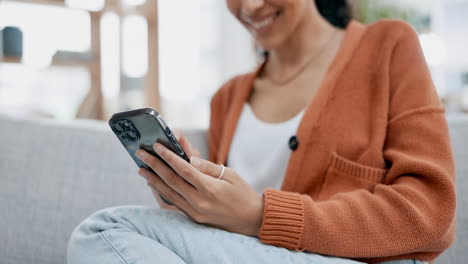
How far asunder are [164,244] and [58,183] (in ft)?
1.67

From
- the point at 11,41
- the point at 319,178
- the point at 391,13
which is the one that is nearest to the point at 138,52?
the point at 11,41

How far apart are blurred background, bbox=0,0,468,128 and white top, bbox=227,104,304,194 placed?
461mm

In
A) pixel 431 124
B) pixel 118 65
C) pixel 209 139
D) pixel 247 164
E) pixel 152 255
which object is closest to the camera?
pixel 152 255

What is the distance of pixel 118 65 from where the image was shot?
3.38 metres

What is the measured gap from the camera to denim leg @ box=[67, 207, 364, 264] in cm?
62

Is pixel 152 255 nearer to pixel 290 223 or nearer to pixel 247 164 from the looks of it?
pixel 290 223

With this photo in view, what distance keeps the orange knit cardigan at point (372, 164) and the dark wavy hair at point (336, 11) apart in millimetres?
232

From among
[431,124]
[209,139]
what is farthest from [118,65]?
[431,124]

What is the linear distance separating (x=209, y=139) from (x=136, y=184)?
0.22 meters

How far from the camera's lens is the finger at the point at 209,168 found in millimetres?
637

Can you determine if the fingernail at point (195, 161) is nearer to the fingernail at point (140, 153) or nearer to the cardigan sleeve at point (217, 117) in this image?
the fingernail at point (140, 153)

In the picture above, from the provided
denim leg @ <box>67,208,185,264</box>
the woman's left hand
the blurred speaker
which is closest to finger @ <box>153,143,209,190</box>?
the woman's left hand

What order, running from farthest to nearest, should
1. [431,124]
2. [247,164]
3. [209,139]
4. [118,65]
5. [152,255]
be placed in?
[118,65]
[209,139]
[247,164]
[431,124]
[152,255]

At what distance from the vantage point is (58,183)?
1.06 m
